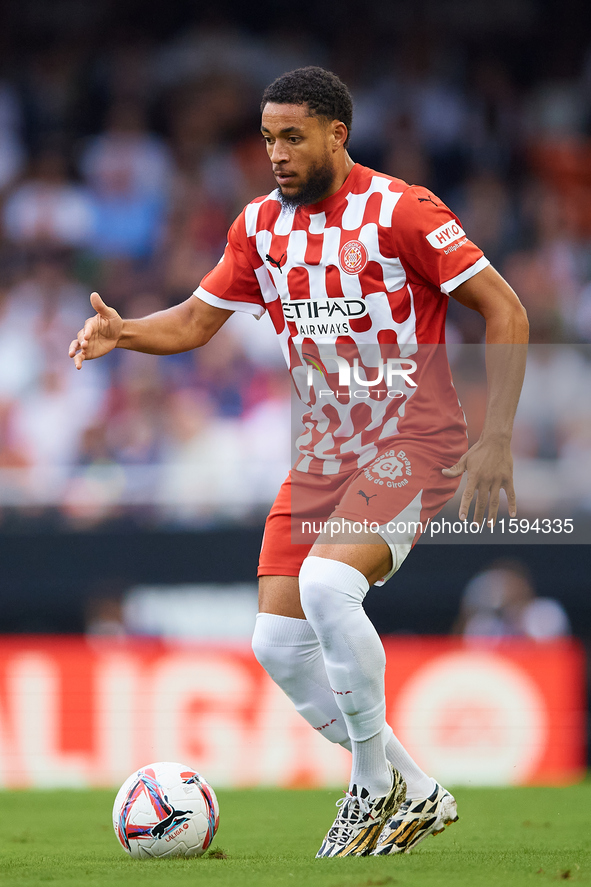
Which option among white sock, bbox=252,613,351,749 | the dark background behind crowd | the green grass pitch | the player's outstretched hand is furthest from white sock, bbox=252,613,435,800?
the dark background behind crowd

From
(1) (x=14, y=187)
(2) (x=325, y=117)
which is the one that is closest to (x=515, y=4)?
(1) (x=14, y=187)

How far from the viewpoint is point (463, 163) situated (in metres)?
10.9

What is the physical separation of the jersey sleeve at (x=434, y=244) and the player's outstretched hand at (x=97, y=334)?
3.48 feet

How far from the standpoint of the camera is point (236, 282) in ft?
14.8

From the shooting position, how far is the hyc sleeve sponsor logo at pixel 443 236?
3.95m

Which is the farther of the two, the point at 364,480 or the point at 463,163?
the point at 463,163

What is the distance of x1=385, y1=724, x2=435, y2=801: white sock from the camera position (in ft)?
13.8

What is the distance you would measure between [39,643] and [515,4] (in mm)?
8893

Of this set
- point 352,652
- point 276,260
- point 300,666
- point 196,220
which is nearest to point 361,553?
point 352,652

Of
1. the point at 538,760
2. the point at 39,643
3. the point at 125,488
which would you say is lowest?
the point at 538,760

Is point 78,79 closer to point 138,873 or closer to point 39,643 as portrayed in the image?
point 39,643

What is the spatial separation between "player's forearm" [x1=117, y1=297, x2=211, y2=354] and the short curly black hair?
0.86m

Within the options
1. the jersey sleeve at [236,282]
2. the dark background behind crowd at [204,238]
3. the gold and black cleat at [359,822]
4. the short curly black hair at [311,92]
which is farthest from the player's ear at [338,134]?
the dark background behind crowd at [204,238]

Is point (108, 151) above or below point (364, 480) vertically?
above
